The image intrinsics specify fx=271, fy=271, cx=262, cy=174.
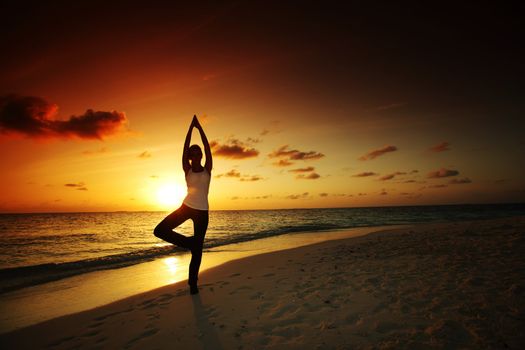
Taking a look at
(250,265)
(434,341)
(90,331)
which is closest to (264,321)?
(434,341)

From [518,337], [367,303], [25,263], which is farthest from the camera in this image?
[25,263]

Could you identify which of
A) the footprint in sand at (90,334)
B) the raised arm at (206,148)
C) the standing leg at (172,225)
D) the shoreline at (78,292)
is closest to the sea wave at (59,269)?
the shoreline at (78,292)

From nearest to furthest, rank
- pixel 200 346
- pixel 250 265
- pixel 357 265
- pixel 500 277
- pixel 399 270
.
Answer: pixel 200 346 < pixel 500 277 < pixel 399 270 < pixel 357 265 < pixel 250 265

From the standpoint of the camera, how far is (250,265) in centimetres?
928

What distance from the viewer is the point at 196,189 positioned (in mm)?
5188

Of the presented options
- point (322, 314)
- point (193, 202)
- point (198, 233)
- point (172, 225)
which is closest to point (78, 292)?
point (172, 225)

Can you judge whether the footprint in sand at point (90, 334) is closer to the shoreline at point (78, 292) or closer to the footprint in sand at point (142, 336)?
the footprint in sand at point (142, 336)

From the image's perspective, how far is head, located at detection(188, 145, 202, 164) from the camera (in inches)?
207

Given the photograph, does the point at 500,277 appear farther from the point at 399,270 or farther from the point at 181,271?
the point at 181,271

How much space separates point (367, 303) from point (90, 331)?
467cm

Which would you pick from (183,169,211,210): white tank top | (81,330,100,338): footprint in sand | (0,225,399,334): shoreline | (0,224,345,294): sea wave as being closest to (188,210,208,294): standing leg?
(183,169,211,210): white tank top

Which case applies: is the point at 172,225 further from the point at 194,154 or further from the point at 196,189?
the point at 194,154

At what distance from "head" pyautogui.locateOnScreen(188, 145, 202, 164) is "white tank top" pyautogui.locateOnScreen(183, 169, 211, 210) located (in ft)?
0.76

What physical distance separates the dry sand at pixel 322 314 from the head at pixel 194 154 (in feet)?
9.13
